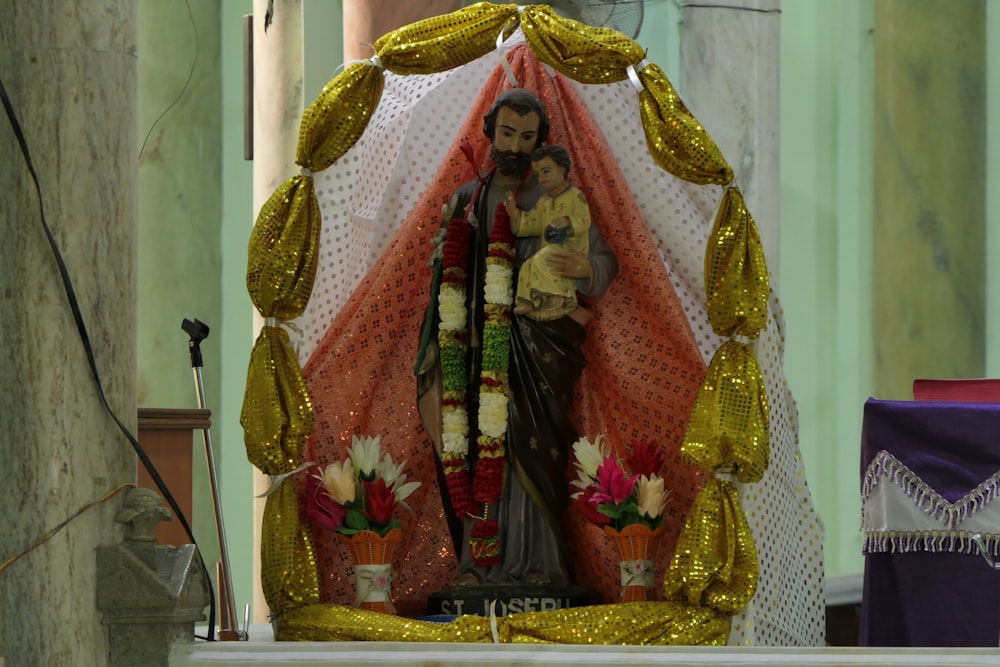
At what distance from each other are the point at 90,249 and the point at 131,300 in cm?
19

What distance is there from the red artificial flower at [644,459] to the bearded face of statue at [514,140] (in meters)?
0.93

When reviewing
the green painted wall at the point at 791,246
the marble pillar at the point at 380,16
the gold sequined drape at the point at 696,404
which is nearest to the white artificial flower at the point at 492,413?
the gold sequined drape at the point at 696,404

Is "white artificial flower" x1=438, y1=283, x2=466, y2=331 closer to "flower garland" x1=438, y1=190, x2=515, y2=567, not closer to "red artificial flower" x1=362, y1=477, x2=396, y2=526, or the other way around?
"flower garland" x1=438, y1=190, x2=515, y2=567

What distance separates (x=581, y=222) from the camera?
636 cm

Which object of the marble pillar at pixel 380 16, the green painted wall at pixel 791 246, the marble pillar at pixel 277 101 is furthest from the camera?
the green painted wall at pixel 791 246

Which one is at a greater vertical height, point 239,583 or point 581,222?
point 581,222

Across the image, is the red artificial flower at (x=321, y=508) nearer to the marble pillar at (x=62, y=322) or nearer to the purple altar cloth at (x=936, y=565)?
the marble pillar at (x=62, y=322)

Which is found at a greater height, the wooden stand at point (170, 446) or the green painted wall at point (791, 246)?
the green painted wall at point (791, 246)

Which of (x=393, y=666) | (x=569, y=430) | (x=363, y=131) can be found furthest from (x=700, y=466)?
(x=363, y=131)

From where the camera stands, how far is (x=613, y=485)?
20.2ft

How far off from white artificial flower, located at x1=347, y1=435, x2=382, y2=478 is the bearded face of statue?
943mm

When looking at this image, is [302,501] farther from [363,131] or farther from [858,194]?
[858,194]

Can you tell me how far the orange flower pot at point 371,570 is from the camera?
6219 mm

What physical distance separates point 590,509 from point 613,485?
14 cm
